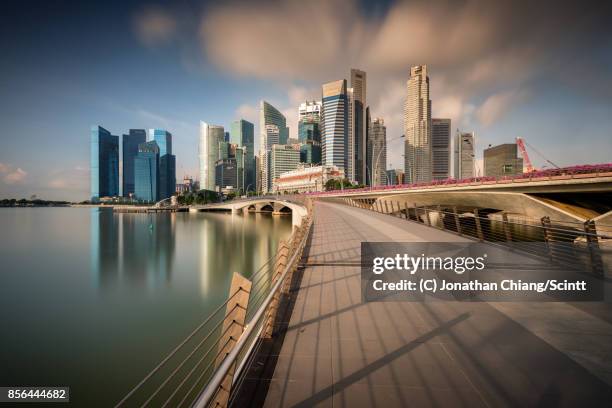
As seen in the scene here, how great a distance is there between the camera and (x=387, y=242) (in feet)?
36.8

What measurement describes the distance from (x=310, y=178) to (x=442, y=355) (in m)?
149

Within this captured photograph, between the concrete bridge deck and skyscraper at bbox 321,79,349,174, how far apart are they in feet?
605

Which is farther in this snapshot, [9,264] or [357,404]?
[9,264]

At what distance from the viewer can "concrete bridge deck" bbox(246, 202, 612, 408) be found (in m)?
3.01

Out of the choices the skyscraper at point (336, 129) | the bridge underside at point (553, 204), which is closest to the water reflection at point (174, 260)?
the bridge underside at point (553, 204)

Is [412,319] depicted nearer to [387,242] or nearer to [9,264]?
[387,242]

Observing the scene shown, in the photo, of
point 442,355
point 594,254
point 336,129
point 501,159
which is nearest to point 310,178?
point 336,129

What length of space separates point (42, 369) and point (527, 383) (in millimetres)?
14707

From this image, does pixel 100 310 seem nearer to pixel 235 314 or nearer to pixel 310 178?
pixel 235 314

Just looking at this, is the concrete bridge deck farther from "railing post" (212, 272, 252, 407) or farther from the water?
the water

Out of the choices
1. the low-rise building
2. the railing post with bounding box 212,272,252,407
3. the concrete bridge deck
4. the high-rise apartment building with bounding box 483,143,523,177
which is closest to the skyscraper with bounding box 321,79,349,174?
the low-rise building

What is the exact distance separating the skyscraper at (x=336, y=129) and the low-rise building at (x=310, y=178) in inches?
1088

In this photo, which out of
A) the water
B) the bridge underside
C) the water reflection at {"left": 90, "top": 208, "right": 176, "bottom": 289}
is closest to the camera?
the water

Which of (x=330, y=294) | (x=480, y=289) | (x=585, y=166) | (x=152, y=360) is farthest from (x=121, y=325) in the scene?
(x=585, y=166)
